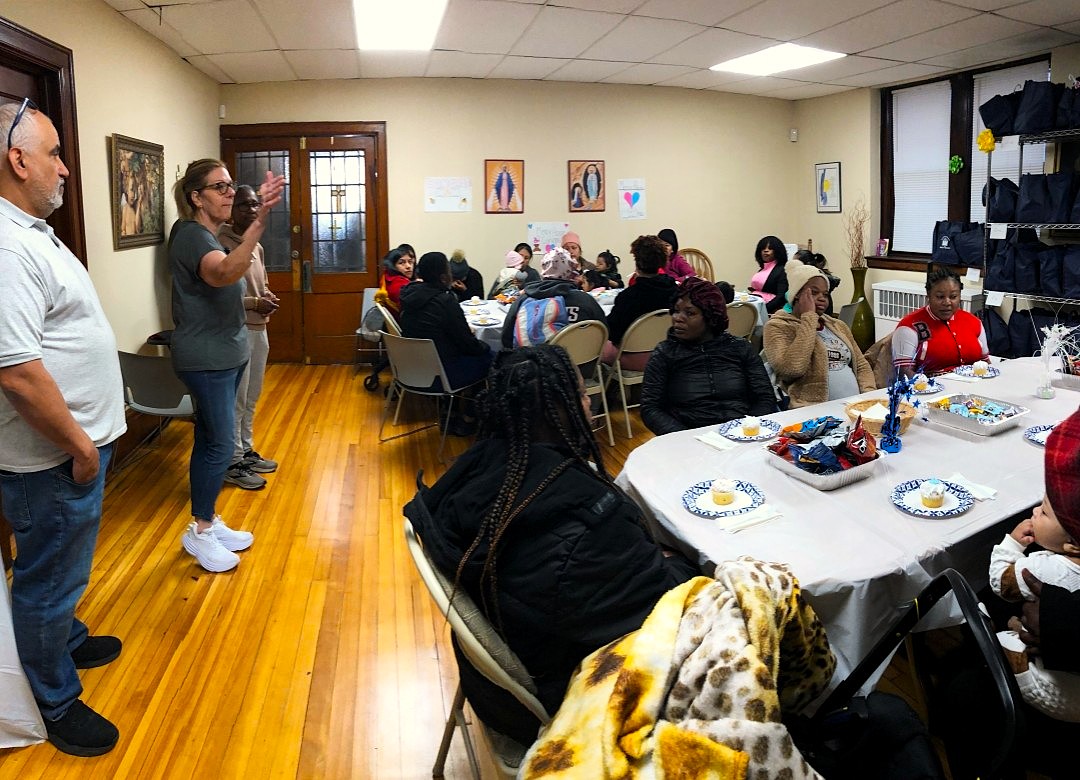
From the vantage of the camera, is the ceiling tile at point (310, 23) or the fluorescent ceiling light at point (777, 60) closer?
the ceiling tile at point (310, 23)

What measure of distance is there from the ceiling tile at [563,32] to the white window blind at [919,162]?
11.0 feet

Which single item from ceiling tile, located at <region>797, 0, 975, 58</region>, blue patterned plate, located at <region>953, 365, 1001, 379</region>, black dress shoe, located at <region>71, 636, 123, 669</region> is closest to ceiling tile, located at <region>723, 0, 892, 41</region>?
ceiling tile, located at <region>797, 0, 975, 58</region>

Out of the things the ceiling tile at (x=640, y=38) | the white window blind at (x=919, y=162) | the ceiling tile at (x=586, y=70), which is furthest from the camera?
the white window blind at (x=919, y=162)

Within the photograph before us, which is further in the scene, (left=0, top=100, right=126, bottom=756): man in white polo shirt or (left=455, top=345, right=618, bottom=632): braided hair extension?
(left=0, top=100, right=126, bottom=756): man in white polo shirt

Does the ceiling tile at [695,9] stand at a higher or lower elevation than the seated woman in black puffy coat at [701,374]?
higher

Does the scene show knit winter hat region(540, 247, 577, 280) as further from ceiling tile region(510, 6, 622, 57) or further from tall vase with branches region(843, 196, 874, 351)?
tall vase with branches region(843, 196, 874, 351)

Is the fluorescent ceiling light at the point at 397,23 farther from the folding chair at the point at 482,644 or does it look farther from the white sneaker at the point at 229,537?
the folding chair at the point at 482,644

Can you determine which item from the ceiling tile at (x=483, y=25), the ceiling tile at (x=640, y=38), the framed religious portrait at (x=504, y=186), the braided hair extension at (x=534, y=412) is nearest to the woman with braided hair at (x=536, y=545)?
the braided hair extension at (x=534, y=412)

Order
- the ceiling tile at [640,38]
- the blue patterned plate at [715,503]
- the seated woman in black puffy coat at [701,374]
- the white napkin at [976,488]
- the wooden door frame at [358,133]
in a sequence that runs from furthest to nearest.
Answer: the wooden door frame at [358,133], the ceiling tile at [640,38], the seated woman in black puffy coat at [701,374], the white napkin at [976,488], the blue patterned plate at [715,503]

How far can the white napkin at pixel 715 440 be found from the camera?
7.98 ft

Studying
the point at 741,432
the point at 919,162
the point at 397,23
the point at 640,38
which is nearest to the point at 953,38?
the point at 919,162

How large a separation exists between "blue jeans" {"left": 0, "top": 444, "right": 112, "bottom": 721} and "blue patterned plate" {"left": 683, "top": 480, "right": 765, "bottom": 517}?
158 cm

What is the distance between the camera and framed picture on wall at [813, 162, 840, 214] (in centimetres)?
802

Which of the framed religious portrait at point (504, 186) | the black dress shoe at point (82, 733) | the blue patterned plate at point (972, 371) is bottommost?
the black dress shoe at point (82, 733)
